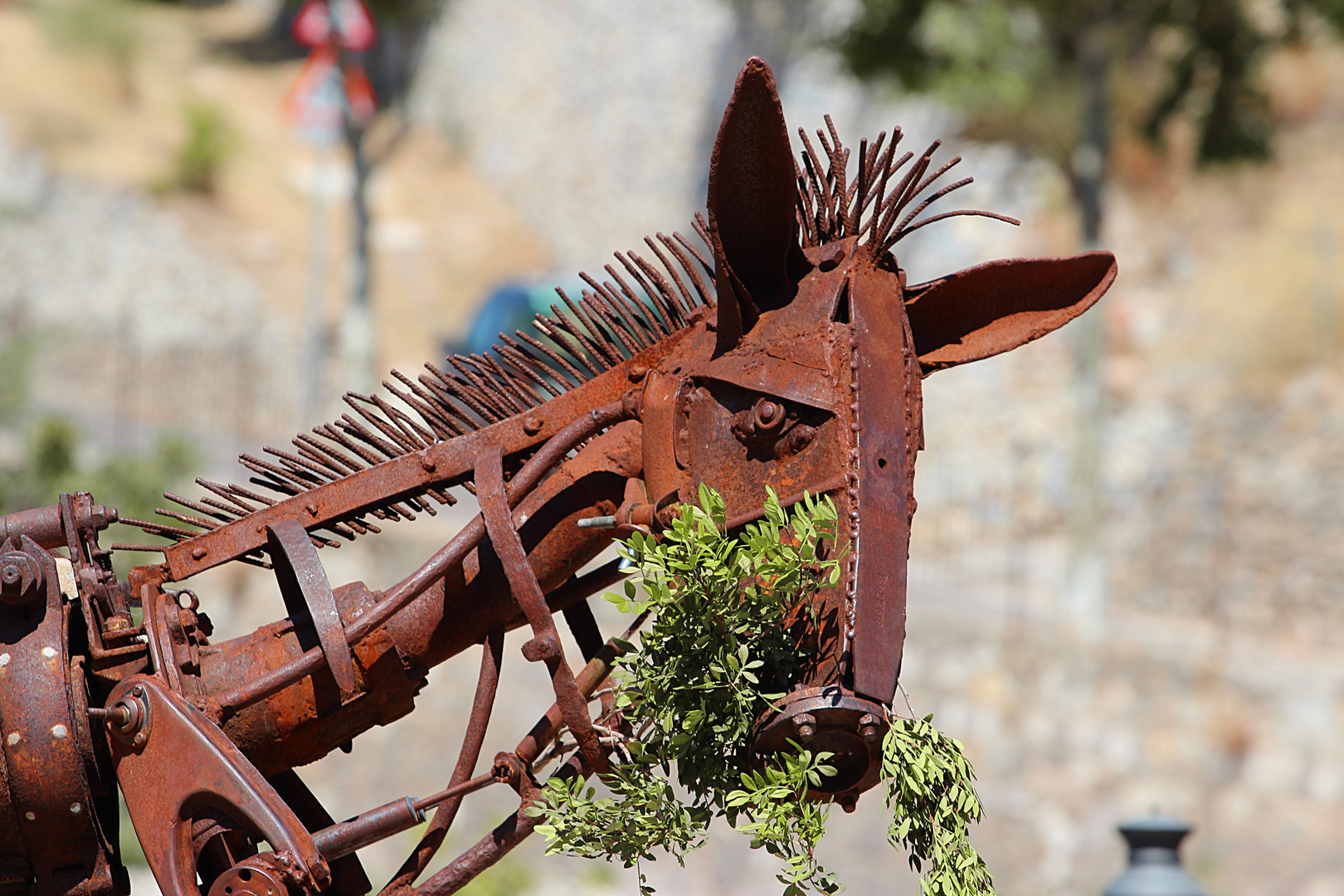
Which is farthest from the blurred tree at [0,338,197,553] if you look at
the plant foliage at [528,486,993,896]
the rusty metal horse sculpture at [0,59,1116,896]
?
the plant foliage at [528,486,993,896]

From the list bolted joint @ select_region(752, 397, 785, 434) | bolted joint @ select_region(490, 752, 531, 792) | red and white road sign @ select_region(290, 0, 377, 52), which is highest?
red and white road sign @ select_region(290, 0, 377, 52)

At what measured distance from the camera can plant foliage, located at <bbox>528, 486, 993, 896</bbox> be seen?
2.49 m

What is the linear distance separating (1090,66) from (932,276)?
6.19 metres

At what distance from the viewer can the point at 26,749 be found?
9.27 feet

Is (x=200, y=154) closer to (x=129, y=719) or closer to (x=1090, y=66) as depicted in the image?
(x=1090, y=66)

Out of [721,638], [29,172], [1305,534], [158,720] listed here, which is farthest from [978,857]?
[29,172]

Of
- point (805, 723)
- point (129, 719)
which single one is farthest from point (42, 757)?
point (805, 723)

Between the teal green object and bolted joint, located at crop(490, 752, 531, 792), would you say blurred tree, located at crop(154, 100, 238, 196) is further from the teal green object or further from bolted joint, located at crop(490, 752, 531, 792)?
bolted joint, located at crop(490, 752, 531, 792)

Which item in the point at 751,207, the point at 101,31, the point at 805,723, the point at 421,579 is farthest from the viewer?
the point at 101,31

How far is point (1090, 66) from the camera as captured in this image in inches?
484

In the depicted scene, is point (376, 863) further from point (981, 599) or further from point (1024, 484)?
point (1024, 484)

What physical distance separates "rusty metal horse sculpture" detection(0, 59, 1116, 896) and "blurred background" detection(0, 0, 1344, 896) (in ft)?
20.1

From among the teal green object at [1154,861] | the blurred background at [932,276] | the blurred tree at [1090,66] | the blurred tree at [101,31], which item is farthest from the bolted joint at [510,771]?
the blurred tree at [101,31]

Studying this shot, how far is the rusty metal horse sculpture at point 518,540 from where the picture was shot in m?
2.58
